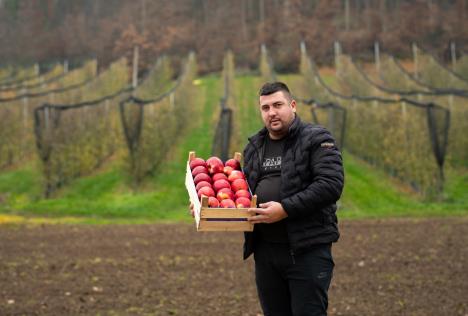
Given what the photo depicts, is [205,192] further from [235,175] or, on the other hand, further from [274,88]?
[274,88]

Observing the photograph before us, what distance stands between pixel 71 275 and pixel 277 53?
46.6 metres

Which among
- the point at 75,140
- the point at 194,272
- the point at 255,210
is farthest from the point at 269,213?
the point at 75,140

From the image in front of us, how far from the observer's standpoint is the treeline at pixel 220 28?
5425 cm

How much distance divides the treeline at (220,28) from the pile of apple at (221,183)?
47.9 meters

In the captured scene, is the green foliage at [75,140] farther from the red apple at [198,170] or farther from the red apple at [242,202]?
the red apple at [242,202]

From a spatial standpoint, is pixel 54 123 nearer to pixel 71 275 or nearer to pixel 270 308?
pixel 71 275

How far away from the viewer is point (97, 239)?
41.8ft

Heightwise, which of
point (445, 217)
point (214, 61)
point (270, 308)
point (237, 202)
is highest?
point (214, 61)

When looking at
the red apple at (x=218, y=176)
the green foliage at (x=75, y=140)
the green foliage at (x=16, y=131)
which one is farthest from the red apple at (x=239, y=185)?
the green foliage at (x=16, y=131)

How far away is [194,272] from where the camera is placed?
9453 mm

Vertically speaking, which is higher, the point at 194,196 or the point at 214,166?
the point at 214,166

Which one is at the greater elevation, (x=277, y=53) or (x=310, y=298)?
(x=277, y=53)

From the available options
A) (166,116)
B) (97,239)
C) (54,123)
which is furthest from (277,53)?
(97,239)

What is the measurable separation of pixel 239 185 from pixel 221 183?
12cm
